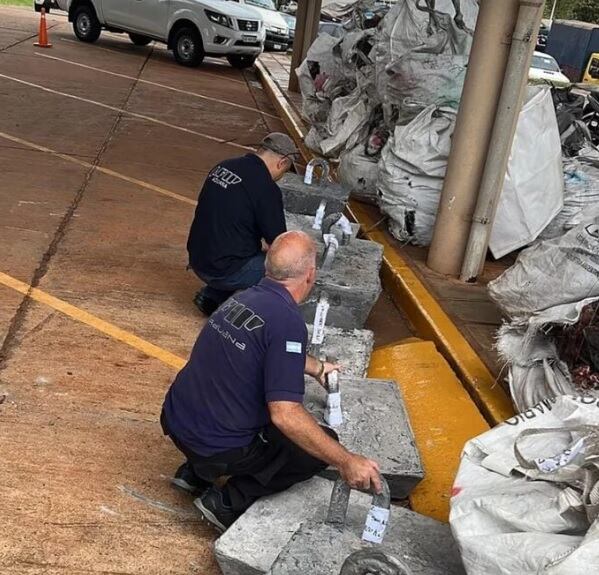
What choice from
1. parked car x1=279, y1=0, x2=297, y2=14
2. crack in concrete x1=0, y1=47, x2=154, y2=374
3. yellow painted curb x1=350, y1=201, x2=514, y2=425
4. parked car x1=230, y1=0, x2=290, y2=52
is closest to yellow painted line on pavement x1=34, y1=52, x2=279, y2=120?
crack in concrete x1=0, y1=47, x2=154, y2=374

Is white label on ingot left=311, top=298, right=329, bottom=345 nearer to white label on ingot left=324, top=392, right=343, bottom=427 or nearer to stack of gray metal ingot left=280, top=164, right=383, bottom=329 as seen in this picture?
white label on ingot left=324, top=392, right=343, bottom=427

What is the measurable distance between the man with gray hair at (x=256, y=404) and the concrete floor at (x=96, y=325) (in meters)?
0.36

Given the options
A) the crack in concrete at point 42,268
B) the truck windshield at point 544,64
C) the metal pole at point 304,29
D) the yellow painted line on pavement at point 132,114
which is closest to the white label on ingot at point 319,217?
the crack in concrete at point 42,268

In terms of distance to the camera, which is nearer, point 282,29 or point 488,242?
point 488,242

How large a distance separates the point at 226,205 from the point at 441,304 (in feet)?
5.66

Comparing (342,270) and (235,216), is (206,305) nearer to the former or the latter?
(235,216)

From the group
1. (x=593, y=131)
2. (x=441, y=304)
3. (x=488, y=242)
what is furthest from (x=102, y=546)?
(x=593, y=131)

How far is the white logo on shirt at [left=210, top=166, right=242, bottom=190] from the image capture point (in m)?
4.96

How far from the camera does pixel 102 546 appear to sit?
3.11 m

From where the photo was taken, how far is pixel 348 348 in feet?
15.1

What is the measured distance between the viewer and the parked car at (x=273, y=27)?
21933mm

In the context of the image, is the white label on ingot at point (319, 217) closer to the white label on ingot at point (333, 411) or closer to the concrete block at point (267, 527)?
the white label on ingot at point (333, 411)

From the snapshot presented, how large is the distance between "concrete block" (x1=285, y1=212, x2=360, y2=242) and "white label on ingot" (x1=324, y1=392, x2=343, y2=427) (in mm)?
2376

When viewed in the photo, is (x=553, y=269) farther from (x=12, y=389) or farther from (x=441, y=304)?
(x=12, y=389)
